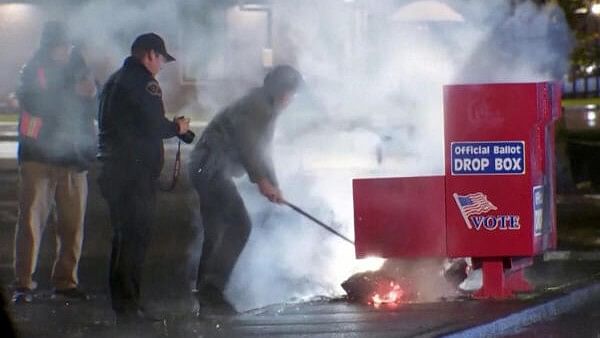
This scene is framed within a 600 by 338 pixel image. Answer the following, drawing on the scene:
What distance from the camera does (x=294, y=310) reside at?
26.5 ft

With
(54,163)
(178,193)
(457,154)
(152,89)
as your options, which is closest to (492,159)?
(457,154)

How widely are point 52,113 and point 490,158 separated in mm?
2761

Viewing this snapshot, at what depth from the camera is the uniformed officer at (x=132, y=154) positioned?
744 centimetres

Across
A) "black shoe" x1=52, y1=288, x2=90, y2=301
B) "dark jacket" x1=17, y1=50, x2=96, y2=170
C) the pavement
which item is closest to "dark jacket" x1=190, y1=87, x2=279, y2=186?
"dark jacket" x1=17, y1=50, x2=96, y2=170

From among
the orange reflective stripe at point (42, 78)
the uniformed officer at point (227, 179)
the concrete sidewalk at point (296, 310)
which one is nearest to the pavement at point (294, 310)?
the concrete sidewalk at point (296, 310)

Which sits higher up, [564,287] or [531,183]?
[531,183]

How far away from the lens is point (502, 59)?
10.8 meters

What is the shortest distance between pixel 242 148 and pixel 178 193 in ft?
20.2

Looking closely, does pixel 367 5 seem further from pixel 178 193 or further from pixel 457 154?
pixel 178 193

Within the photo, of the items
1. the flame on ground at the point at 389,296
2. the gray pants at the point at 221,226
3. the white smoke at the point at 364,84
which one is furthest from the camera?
the white smoke at the point at 364,84

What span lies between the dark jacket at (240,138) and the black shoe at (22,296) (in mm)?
1370

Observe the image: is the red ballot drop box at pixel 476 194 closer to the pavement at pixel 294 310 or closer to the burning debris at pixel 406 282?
the burning debris at pixel 406 282

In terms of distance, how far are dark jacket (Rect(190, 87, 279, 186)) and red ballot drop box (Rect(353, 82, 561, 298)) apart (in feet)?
2.17

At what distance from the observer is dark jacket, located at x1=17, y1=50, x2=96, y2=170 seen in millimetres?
8312
